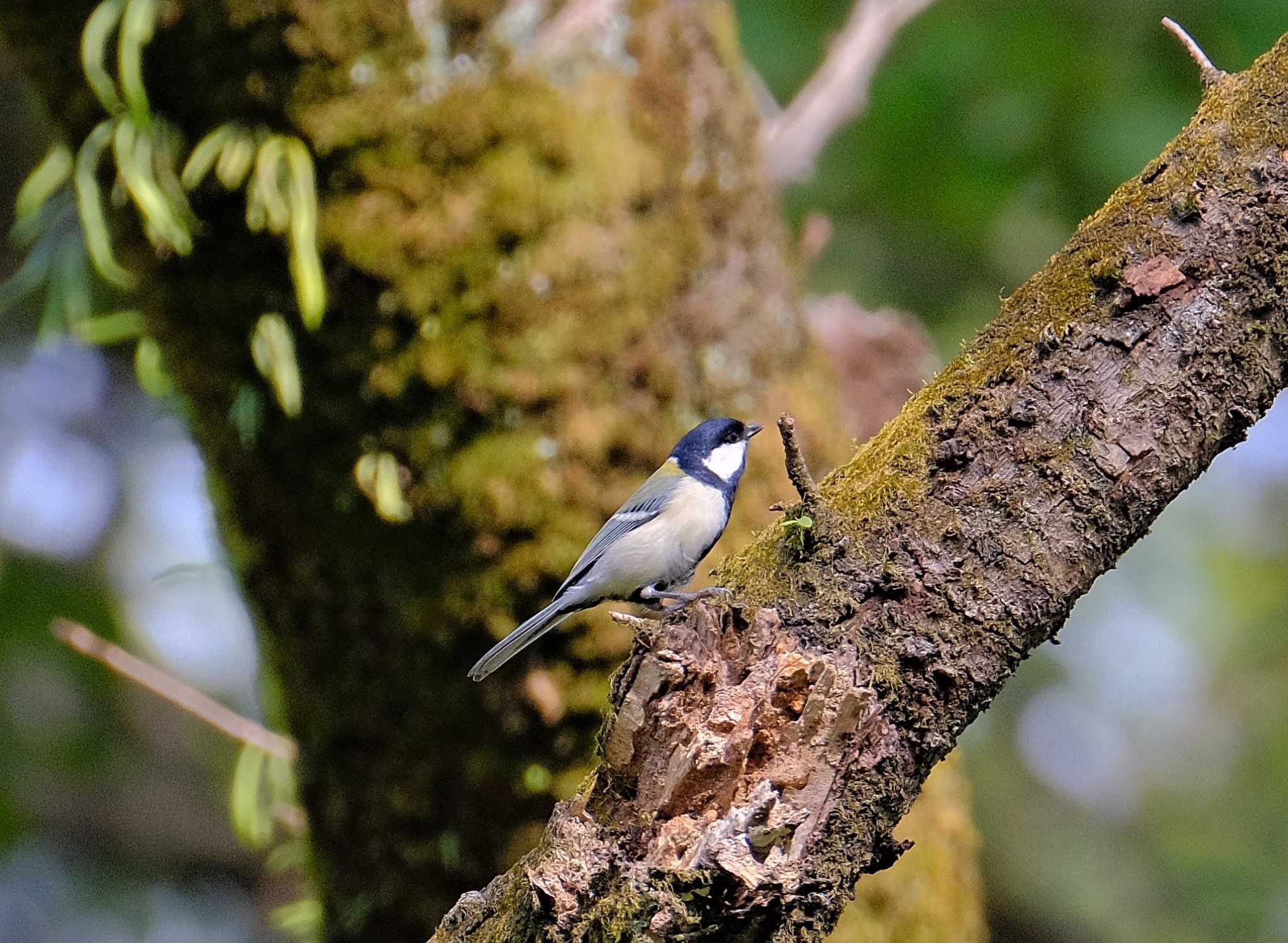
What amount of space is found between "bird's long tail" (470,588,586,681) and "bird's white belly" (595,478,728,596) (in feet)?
0.34

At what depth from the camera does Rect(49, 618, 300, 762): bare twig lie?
122 inches

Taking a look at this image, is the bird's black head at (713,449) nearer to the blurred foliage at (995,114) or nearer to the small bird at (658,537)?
the small bird at (658,537)

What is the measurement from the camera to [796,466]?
1.53m

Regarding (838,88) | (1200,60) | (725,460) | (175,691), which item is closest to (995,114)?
(838,88)

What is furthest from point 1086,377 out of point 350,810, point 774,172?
point 774,172

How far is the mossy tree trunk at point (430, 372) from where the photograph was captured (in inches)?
113

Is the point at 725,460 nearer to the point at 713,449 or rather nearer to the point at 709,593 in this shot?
the point at 713,449

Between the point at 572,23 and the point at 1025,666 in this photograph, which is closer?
the point at 572,23

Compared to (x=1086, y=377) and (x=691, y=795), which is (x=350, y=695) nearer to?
(x=691, y=795)

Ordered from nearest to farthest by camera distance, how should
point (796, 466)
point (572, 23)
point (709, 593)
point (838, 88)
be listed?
point (796, 466), point (709, 593), point (572, 23), point (838, 88)

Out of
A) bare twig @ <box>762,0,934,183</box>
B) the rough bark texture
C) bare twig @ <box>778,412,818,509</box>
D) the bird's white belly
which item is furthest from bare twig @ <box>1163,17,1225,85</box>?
bare twig @ <box>762,0,934,183</box>

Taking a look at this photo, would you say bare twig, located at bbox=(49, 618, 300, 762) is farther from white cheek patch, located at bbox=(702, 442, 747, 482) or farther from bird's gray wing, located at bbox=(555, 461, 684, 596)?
white cheek patch, located at bbox=(702, 442, 747, 482)

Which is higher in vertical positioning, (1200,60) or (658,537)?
(1200,60)

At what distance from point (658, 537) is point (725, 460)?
313 mm
